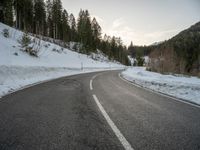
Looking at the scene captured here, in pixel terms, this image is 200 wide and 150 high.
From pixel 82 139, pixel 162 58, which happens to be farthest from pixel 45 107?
pixel 162 58

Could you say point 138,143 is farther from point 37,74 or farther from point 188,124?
point 37,74

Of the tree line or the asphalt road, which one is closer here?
the asphalt road

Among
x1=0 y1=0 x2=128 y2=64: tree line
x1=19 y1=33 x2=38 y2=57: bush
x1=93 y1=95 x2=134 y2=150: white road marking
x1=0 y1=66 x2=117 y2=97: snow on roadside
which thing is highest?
x1=0 y1=0 x2=128 y2=64: tree line

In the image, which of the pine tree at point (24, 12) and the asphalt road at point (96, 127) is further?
the pine tree at point (24, 12)

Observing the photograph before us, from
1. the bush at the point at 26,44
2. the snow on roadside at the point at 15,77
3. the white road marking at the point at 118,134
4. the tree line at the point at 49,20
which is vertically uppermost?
the tree line at the point at 49,20

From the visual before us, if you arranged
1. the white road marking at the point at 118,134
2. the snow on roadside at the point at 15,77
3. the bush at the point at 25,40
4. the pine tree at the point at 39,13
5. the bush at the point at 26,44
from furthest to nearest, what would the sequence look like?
the pine tree at the point at 39,13 → the bush at the point at 26,44 → the bush at the point at 25,40 → the snow on roadside at the point at 15,77 → the white road marking at the point at 118,134

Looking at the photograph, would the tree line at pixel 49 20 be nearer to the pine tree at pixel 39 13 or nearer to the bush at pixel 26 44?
the pine tree at pixel 39 13

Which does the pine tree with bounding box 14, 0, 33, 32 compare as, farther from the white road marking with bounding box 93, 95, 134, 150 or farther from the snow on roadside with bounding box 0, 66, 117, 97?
the white road marking with bounding box 93, 95, 134, 150

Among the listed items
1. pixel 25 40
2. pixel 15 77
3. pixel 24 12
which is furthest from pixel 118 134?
pixel 24 12

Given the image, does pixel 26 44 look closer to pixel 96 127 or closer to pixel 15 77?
pixel 15 77

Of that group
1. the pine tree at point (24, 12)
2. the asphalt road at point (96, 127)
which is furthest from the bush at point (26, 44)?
the pine tree at point (24, 12)

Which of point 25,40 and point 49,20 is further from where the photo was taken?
point 49,20

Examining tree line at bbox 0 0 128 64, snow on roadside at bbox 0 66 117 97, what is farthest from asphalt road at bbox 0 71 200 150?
tree line at bbox 0 0 128 64

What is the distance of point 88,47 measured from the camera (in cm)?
6631
